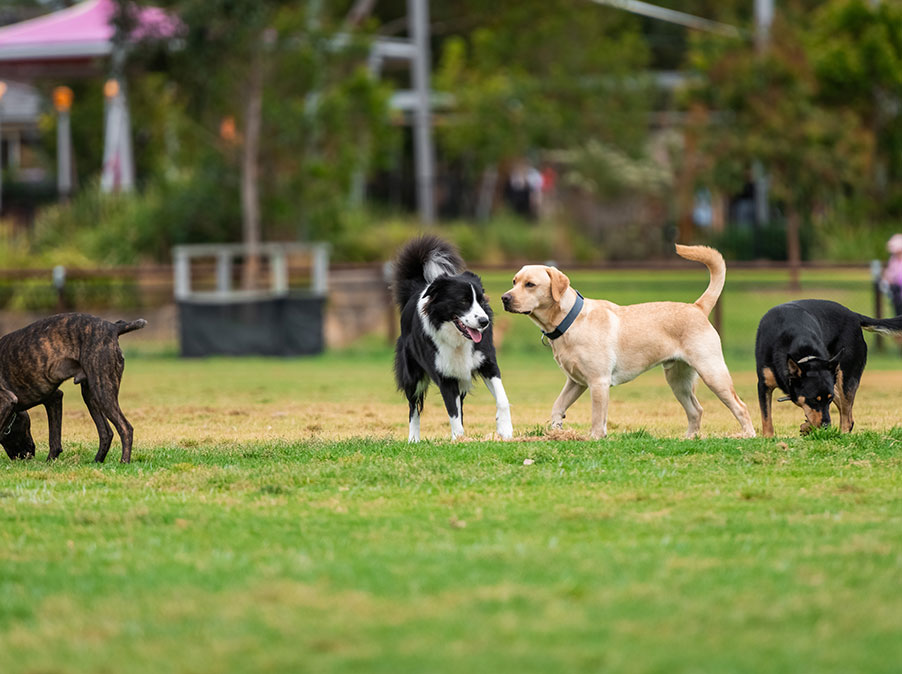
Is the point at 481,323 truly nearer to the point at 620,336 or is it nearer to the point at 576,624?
the point at 620,336

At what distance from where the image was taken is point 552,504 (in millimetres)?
7137

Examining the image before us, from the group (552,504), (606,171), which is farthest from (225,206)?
(552,504)

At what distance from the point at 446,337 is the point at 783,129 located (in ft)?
72.8

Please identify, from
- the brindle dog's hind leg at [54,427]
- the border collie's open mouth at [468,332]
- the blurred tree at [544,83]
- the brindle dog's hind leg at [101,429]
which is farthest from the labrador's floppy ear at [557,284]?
the blurred tree at [544,83]

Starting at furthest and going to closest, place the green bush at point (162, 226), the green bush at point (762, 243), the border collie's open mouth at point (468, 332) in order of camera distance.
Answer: the green bush at point (762, 243), the green bush at point (162, 226), the border collie's open mouth at point (468, 332)

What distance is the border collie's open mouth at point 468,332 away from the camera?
9.64m

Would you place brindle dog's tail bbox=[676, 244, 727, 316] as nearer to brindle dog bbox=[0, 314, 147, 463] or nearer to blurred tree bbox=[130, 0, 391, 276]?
brindle dog bbox=[0, 314, 147, 463]

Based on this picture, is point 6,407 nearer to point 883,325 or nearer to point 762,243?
point 883,325

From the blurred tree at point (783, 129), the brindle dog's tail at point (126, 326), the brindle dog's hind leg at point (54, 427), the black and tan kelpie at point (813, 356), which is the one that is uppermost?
the blurred tree at point (783, 129)

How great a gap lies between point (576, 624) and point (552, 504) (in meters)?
2.31

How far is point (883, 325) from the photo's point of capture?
10.2 meters

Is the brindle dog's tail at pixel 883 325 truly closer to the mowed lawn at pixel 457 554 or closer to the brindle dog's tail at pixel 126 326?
the mowed lawn at pixel 457 554

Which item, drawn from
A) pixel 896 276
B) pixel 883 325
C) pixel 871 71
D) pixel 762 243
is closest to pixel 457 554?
pixel 883 325

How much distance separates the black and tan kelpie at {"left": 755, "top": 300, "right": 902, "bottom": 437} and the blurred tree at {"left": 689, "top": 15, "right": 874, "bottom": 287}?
65.7 feet
